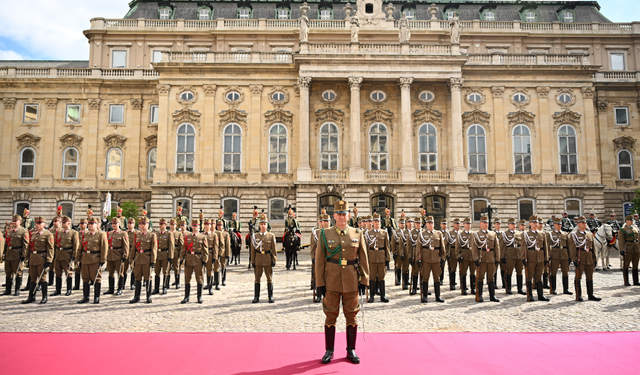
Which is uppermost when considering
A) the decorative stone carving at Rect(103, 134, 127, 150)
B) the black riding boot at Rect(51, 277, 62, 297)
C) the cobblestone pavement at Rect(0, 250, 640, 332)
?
the decorative stone carving at Rect(103, 134, 127, 150)

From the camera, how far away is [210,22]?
112 ft

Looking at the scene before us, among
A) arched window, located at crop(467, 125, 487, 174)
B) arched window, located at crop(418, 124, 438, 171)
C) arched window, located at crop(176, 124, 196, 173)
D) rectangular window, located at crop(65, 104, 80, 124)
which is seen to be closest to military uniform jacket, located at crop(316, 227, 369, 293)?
arched window, located at crop(418, 124, 438, 171)

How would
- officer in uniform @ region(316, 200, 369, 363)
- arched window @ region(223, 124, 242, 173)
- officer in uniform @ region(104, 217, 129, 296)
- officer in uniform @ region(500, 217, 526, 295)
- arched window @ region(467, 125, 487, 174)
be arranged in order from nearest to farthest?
officer in uniform @ region(316, 200, 369, 363) → officer in uniform @ region(104, 217, 129, 296) → officer in uniform @ region(500, 217, 526, 295) → arched window @ region(223, 124, 242, 173) → arched window @ region(467, 125, 487, 174)

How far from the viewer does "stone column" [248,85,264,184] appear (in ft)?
90.7

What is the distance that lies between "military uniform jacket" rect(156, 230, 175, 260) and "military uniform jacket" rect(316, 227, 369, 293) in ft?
20.4

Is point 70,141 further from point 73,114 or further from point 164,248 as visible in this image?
point 164,248

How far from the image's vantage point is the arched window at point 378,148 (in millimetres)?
28391

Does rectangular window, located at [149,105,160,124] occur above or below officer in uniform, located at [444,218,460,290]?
above

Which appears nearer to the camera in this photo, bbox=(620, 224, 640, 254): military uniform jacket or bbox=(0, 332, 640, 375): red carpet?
bbox=(0, 332, 640, 375): red carpet

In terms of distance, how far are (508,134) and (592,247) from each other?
62.4 feet

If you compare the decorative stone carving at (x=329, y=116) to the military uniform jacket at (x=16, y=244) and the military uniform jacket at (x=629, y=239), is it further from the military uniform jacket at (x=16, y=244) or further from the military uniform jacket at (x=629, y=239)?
the military uniform jacket at (x=16, y=244)

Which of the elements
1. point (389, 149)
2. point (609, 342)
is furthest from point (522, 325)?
point (389, 149)

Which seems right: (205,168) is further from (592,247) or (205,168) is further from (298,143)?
(592,247)

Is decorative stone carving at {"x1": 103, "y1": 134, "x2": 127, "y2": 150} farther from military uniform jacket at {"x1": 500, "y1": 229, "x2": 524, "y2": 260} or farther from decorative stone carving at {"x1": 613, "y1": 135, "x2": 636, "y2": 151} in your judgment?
decorative stone carving at {"x1": 613, "y1": 135, "x2": 636, "y2": 151}
